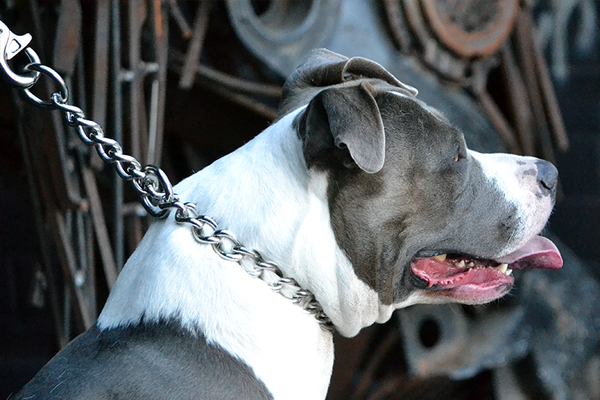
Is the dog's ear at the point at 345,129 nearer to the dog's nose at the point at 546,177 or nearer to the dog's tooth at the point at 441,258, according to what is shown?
the dog's tooth at the point at 441,258

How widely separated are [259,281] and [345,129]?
0.40 m

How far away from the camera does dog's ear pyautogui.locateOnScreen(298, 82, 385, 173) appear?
1728 mm

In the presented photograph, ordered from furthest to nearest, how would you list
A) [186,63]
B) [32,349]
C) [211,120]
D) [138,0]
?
[32,349]
[211,120]
[186,63]
[138,0]

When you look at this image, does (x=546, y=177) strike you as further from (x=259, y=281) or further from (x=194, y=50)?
(x=194, y=50)

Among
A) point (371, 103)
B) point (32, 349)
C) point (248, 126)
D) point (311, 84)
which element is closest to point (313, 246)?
point (371, 103)

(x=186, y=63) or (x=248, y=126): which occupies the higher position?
(x=186, y=63)

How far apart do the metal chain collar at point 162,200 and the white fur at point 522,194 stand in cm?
56

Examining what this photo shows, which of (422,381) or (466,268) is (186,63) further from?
(422,381)

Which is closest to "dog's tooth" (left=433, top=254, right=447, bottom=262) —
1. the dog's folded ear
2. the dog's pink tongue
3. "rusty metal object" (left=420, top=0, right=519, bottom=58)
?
the dog's pink tongue

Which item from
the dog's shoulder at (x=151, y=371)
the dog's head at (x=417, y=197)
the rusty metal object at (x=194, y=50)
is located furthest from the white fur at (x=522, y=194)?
the rusty metal object at (x=194, y=50)

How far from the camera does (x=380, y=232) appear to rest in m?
1.89

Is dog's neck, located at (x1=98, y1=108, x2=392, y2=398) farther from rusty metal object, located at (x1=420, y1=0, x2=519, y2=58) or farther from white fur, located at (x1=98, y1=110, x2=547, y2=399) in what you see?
rusty metal object, located at (x1=420, y1=0, x2=519, y2=58)

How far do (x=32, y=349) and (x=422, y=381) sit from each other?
228 centimetres

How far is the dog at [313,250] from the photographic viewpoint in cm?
173
